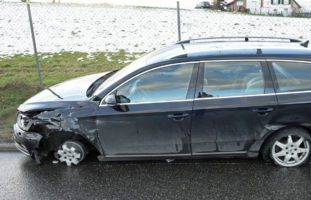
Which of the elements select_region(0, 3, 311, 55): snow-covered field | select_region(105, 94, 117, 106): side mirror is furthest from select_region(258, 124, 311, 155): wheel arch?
select_region(0, 3, 311, 55): snow-covered field

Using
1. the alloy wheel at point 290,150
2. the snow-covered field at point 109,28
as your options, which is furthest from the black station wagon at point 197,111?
the snow-covered field at point 109,28

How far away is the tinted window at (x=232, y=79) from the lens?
13.3 feet

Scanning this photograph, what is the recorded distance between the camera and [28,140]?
4402 mm

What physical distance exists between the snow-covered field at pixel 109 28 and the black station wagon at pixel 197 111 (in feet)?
26.0

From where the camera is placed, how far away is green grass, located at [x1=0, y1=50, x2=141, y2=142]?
653cm

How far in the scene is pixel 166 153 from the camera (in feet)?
14.0

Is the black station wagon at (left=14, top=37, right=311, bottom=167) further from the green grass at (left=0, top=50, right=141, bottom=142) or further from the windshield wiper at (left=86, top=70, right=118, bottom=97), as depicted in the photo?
the green grass at (left=0, top=50, right=141, bottom=142)

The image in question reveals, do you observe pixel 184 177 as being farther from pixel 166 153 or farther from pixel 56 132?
pixel 56 132

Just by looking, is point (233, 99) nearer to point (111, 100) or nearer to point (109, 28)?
point (111, 100)

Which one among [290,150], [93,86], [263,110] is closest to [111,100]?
[93,86]

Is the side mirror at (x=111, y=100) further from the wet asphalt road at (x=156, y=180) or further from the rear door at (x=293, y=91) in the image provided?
the rear door at (x=293, y=91)

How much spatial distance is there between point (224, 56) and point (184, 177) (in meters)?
1.51

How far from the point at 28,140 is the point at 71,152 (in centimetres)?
55

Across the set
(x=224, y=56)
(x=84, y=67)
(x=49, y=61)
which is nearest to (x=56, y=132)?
(x=224, y=56)
